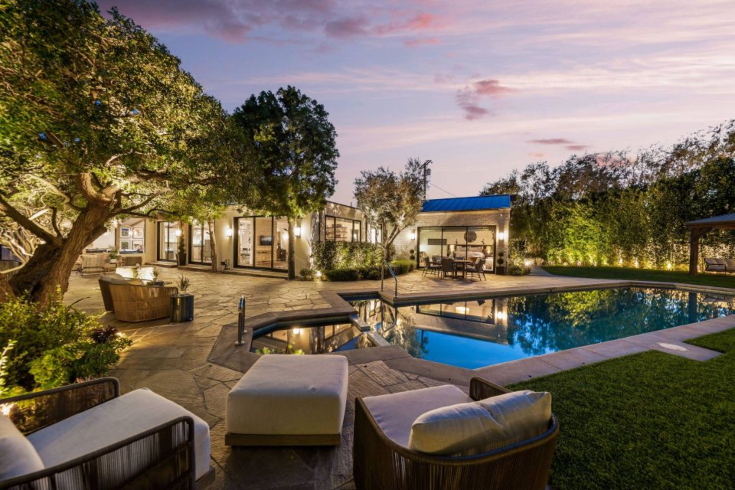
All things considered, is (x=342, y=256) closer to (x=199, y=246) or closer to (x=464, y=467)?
(x=199, y=246)

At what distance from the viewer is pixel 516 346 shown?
223 inches

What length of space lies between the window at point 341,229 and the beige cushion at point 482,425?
11.3 metres

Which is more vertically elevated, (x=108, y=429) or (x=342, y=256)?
(x=342, y=256)

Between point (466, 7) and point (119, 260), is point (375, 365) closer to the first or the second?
point (466, 7)

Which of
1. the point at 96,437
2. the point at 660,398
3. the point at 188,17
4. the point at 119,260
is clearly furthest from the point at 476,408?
the point at 119,260

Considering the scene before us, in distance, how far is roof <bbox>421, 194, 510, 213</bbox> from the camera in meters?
14.6

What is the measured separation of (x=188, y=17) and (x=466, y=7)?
591 centimetres

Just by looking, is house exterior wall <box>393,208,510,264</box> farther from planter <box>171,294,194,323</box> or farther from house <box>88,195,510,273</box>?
planter <box>171,294,194,323</box>

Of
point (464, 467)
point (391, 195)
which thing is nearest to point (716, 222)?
point (391, 195)

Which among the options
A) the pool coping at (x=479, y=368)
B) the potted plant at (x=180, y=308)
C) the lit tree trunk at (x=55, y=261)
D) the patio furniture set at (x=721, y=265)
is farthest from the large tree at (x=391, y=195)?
the patio furniture set at (x=721, y=265)

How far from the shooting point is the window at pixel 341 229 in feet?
44.3

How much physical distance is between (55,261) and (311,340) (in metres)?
3.97

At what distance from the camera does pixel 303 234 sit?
39.4 feet

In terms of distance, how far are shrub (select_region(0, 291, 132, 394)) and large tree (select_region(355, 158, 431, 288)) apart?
1178cm
